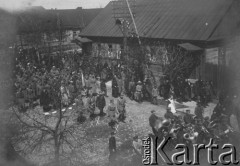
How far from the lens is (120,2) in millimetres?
32969

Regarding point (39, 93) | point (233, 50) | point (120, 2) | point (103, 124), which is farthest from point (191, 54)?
point (120, 2)

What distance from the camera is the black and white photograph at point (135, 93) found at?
39.0 ft

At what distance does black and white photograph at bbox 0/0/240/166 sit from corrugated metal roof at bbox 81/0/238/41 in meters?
0.10

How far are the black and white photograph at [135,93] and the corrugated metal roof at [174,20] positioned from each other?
103 millimetres

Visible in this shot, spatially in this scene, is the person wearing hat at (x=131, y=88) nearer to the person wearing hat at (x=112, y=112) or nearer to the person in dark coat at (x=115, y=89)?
the person in dark coat at (x=115, y=89)

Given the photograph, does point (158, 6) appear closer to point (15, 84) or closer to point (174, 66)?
point (174, 66)

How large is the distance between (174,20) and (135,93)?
8701mm

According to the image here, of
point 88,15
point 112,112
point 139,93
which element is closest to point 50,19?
point 88,15

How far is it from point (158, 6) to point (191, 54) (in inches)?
345

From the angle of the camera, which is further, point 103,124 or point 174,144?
point 103,124

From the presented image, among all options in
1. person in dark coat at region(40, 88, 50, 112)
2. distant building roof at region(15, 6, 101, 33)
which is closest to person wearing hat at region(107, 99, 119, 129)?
person in dark coat at region(40, 88, 50, 112)

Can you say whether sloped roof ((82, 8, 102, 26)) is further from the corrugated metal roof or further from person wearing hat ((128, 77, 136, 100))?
person wearing hat ((128, 77, 136, 100))

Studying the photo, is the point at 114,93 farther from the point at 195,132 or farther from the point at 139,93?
the point at 195,132

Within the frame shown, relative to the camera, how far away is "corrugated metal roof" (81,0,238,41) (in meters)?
22.9
